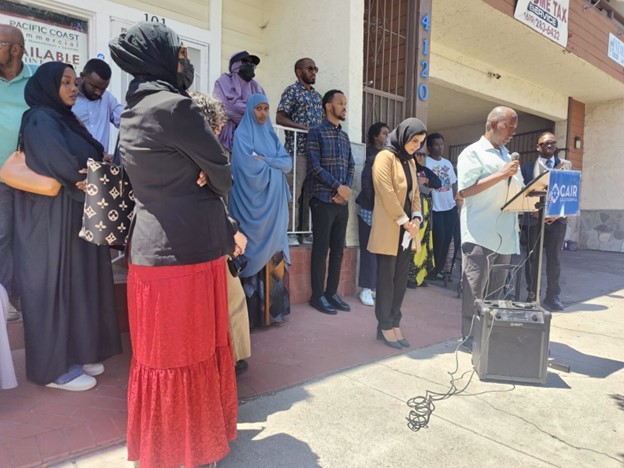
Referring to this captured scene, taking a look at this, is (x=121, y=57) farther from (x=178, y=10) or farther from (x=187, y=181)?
(x=178, y=10)

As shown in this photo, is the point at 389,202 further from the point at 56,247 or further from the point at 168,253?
the point at 56,247

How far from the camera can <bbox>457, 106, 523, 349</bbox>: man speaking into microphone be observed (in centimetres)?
Result: 339

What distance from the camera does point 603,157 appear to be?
36.5ft

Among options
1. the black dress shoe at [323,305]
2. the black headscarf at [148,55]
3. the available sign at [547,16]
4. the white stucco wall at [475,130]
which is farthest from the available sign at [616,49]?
the black headscarf at [148,55]

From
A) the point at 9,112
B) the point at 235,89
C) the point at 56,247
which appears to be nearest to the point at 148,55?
the point at 56,247

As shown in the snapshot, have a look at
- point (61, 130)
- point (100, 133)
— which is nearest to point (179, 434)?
point (61, 130)

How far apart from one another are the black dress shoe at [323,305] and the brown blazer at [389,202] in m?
1.13

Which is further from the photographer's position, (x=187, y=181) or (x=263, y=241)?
(x=263, y=241)

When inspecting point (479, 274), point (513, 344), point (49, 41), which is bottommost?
point (513, 344)

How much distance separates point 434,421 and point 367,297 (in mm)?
2451

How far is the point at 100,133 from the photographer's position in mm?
3936

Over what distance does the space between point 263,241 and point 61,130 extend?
177 centimetres

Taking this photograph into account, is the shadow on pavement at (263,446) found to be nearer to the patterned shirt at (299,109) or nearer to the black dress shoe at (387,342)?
the black dress shoe at (387,342)

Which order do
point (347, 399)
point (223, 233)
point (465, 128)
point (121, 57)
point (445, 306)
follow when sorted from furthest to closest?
point (465, 128), point (445, 306), point (347, 399), point (223, 233), point (121, 57)
